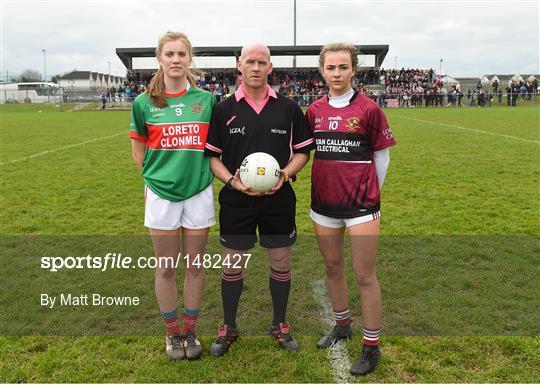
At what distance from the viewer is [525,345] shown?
3529 mm

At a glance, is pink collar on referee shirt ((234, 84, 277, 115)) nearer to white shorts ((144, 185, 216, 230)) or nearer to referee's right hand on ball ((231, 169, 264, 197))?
referee's right hand on ball ((231, 169, 264, 197))

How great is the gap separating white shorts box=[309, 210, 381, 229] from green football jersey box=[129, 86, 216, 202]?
0.85 meters

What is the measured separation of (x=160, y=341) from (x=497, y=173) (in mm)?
8509

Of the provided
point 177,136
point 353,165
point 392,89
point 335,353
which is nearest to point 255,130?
point 177,136

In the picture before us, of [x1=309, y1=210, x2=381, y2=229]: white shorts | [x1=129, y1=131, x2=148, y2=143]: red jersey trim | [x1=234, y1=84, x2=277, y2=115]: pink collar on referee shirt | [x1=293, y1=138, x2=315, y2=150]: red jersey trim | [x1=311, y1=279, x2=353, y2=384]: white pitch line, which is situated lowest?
[x1=311, y1=279, x2=353, y2=384]: white pitch line

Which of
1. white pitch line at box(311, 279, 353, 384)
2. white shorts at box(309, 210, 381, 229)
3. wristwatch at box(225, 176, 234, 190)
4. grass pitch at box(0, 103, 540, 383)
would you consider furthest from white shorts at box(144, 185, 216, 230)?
white pitch line at box(311, 279, 353, 384)

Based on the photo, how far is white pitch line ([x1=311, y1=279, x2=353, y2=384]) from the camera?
10.6ft

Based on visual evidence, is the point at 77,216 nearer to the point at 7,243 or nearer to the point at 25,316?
the point at 7,243

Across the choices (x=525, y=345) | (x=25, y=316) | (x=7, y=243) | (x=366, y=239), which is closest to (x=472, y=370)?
(x=525, y=345)

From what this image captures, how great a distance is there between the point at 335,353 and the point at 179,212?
1.53 meters

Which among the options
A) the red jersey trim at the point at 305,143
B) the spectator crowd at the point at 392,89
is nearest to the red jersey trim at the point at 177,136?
the red jersey trim at the point at 305,143

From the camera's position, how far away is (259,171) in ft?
10.2

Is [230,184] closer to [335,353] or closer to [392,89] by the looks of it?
[335,353]

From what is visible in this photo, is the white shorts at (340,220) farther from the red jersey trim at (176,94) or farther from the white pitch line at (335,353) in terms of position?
the red jersey trim at (176,94)
